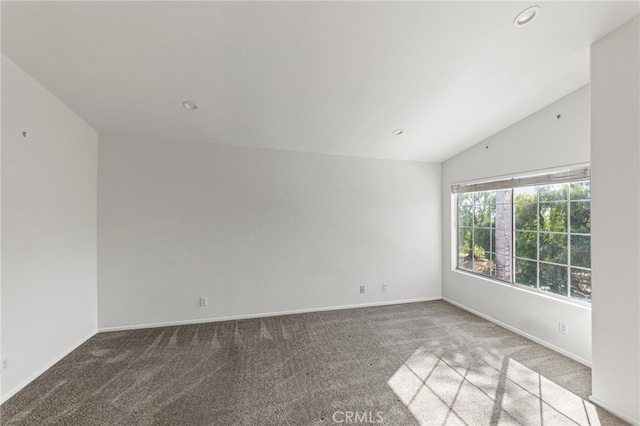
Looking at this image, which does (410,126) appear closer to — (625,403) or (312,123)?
(312,123)

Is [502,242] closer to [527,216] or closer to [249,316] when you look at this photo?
[527,216]

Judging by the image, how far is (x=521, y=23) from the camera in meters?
1.60

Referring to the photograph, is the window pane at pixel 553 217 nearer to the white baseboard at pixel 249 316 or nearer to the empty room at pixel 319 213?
the empty room at pixel 319 213

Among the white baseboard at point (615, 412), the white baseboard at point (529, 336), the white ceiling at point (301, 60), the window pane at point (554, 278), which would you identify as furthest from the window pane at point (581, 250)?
the white ceiling at point (301, 60)

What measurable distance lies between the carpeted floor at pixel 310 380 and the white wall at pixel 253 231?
1.65 ft

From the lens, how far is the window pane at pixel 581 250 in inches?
89.9

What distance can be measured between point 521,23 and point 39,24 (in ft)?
10.8

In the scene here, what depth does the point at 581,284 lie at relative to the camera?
7.72 ft

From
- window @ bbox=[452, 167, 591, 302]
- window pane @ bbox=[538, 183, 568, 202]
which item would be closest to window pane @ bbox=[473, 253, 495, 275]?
window @ bbox=[452, 167, 591, 302]

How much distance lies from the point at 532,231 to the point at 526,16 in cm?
235

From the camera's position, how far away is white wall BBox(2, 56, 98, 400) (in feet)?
5.94

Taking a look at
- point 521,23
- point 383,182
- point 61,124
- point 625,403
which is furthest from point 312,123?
point 625,403

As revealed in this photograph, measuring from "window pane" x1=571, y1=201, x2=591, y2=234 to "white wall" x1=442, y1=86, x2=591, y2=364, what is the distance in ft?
1.46

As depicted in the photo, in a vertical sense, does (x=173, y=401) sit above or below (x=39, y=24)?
below
